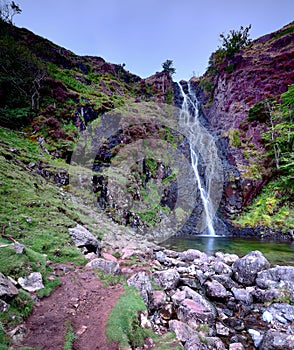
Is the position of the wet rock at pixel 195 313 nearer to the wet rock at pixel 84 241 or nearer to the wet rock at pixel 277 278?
the wet rock at pixel 277 278

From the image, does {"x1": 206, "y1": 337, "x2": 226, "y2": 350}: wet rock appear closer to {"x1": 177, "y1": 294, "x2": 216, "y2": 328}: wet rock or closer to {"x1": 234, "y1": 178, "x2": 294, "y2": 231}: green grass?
{"x1": 177, "y1": 294, "x2": 216, "y2": 328}: wet rock

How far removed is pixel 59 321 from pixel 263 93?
35.4m

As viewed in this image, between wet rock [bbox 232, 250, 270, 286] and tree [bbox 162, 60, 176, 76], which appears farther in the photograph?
tree [bbox 162, 60, 176, 76]

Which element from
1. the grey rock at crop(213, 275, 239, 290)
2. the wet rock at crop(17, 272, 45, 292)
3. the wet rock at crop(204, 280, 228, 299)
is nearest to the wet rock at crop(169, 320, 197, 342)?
the wet rock at crop(204, 280, 228, 299)

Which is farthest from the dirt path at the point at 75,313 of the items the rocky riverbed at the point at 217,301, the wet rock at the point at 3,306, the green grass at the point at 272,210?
the green grass at the point at 272,210

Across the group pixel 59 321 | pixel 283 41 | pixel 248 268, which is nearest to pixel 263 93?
pixel 283 41

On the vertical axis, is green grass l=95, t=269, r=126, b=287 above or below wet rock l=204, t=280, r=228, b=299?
above

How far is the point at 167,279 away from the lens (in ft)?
20.9

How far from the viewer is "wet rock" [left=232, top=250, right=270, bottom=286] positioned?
23.7ft

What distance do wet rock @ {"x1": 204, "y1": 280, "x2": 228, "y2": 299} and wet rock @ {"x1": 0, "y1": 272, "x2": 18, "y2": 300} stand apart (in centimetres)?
546

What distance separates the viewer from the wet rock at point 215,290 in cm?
626

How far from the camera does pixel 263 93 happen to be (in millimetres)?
29750

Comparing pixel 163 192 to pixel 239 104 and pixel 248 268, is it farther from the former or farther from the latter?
pixel 239 104

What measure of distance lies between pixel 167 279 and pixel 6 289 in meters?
4.44
